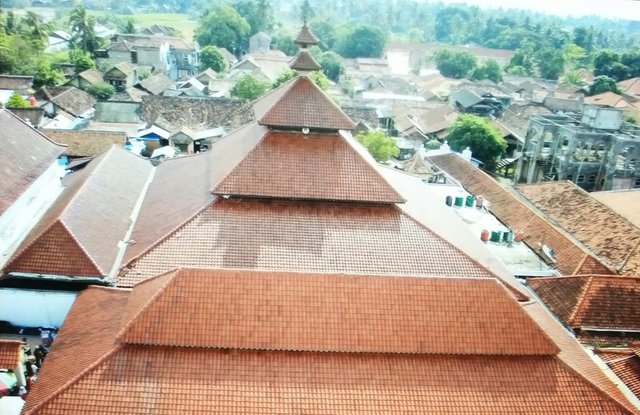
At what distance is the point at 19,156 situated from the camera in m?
18.0

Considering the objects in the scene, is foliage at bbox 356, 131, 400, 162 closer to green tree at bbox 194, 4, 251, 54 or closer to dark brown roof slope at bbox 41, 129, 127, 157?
dark brown roof slope at bbox 41, 129, 127, 157

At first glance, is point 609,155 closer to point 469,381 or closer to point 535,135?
point 535,135

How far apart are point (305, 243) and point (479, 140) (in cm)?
3089

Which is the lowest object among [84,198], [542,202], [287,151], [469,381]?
[542,202]

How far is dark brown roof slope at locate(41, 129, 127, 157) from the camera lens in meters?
29.6

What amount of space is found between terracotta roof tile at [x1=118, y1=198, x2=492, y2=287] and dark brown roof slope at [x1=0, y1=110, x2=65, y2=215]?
5.03 metres

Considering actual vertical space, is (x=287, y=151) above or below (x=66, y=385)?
above

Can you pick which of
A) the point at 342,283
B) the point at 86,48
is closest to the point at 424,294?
the point at 342,283

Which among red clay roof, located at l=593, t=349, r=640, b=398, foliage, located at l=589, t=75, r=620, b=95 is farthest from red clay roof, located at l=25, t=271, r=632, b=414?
foliage, located at l=589, t=75, r=620, b=95

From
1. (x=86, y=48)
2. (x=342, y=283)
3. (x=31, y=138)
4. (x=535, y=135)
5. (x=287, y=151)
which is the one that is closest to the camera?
(x=342, y=283)

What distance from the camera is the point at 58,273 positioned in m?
14.7

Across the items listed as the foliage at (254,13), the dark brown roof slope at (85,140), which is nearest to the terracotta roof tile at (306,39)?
the dark brown roof slope at (85,140)

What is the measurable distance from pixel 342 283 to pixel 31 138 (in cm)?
1378

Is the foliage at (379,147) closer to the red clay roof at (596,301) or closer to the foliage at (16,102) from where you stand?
the red clay roof at (596,301)
